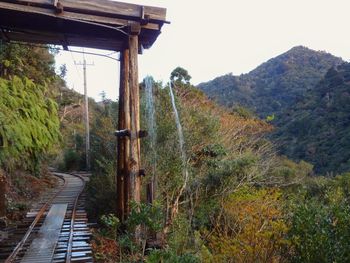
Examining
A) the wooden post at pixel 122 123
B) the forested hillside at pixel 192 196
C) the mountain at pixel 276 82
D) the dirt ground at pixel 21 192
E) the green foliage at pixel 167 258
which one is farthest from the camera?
the mountain at pixel 276 82

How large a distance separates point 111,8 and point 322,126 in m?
32.5

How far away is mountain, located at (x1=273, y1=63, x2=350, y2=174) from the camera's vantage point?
32.7m

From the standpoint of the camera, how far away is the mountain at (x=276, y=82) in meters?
48.1

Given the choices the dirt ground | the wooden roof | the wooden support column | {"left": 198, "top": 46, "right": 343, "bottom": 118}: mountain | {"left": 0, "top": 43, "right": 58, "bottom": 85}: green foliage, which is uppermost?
{"left": 198, "top": 46, "right": 343, "bottom": 118}: mountain

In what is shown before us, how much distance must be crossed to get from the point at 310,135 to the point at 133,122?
103 feet

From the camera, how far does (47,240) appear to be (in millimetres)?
9430

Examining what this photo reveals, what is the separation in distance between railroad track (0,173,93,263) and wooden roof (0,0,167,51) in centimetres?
404

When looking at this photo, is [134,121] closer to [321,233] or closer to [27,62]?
[321,233]

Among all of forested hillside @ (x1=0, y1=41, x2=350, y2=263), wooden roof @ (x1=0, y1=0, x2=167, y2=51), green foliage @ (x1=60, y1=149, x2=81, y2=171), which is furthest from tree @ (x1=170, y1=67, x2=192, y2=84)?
wooden roof @ (x1=0, y1=0, x2=167, y2=51)

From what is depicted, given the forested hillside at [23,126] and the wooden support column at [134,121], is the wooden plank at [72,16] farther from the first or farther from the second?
the forested hillside at [23,126]

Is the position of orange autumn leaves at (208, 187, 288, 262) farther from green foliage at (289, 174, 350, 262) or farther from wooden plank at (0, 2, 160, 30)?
wooden plank at (0, 2, 160, 30)

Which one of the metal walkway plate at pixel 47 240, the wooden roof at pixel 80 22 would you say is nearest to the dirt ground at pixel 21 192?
the metal walkway plate at pixel 47 240

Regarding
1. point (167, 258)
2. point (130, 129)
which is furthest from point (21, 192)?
point (167, 258)

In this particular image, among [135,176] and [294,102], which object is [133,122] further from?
[294,102]
